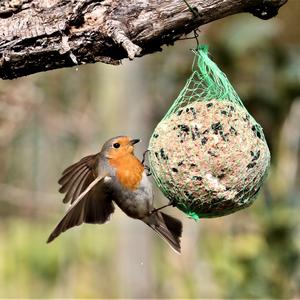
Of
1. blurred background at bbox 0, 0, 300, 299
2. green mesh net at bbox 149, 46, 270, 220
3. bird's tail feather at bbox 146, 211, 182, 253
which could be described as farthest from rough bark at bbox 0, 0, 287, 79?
blurred background at bbox 0, 0, 300, 299

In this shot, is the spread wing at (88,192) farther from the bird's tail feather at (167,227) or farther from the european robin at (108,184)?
the bird's tail feather at (167,227)

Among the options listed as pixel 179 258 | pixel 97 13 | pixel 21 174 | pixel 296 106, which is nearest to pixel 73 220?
pixel 97 13

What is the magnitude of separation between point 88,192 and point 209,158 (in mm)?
781

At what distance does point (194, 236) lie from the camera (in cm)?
662

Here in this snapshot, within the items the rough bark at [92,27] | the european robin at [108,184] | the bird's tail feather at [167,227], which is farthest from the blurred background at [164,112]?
the rough bark at [92,27]

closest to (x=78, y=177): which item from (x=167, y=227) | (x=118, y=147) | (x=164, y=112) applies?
(x=118, y=147)

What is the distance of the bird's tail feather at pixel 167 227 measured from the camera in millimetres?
3824

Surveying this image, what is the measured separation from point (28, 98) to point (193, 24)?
125 inches

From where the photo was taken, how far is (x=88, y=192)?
3521 millimetres

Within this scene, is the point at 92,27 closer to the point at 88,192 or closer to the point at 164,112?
the point at 88,192

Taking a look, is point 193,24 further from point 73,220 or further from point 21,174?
point 21,174

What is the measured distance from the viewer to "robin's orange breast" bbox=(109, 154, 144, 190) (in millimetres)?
3512

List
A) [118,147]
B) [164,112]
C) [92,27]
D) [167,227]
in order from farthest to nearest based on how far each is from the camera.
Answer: [164,112] < [167,227] < [118,147] < [92,27]

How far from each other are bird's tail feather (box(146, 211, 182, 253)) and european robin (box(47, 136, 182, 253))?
13 cm
